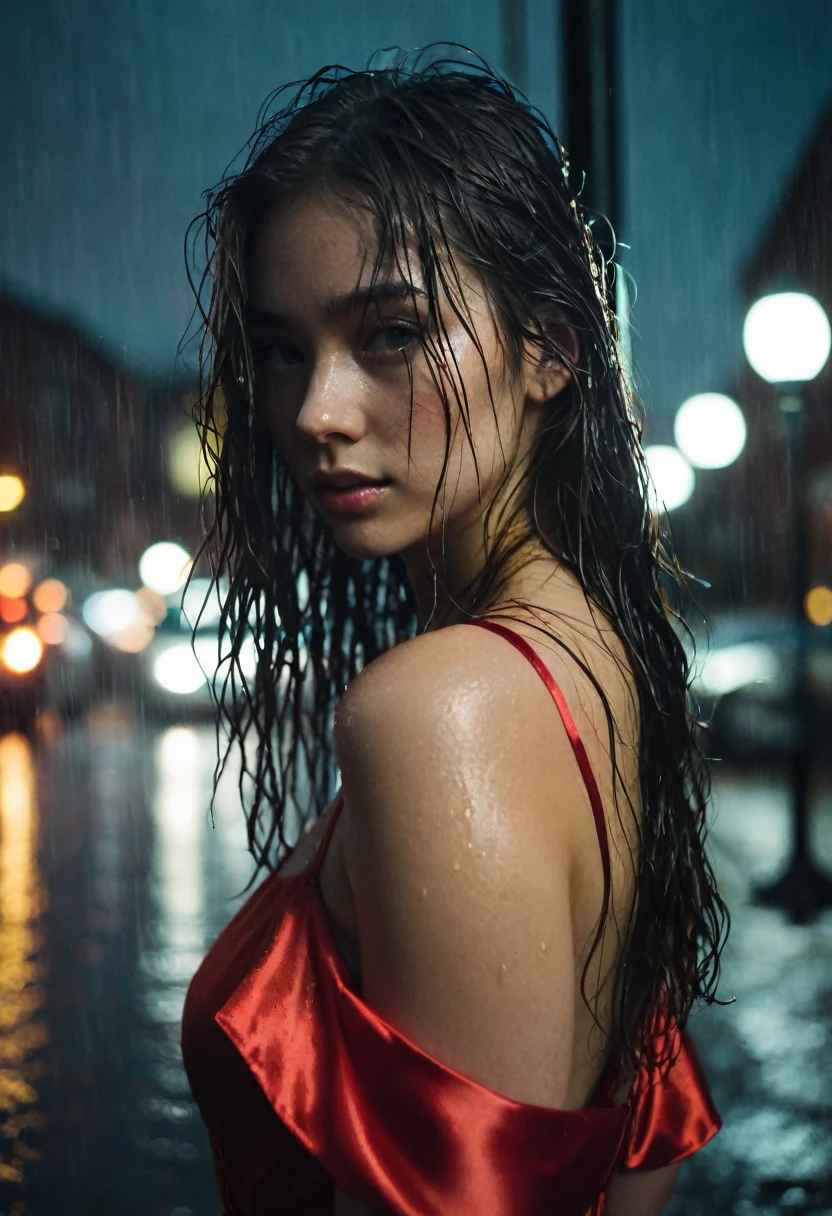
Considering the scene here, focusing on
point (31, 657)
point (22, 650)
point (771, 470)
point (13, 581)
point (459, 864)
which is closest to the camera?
point (459, 864)

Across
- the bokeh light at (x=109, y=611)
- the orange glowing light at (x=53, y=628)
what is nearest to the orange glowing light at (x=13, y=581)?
the orange glowing light at (x=53, y=628)

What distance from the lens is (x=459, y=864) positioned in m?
0.95

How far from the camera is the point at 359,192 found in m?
1.13

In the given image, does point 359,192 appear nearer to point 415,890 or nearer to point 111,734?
point 415,890

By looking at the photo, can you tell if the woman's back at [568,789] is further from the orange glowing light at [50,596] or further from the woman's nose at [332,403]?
the orange glowing light at [50,596]

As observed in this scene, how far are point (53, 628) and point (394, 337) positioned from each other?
15306 mm

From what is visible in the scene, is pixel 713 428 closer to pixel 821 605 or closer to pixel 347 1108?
pixel 347 1108

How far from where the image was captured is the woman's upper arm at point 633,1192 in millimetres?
1453

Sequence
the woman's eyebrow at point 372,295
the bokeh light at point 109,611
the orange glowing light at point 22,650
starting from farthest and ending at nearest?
the bokeh light at point 109,611 → the orange glowing light at point 22,650 → the woman's eyebrow at point 372,295

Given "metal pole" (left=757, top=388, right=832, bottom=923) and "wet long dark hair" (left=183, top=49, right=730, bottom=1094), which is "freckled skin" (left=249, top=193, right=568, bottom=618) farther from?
"metal pole" (left=757, top=388, right=832, bottom=923)

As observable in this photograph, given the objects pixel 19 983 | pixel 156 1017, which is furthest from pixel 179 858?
pixel 156 1017

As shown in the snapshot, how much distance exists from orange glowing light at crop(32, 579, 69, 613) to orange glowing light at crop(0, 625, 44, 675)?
0.56m

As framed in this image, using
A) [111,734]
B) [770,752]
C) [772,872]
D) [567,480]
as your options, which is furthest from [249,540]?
[111,734]

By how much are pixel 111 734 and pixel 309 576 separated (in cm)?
1348
